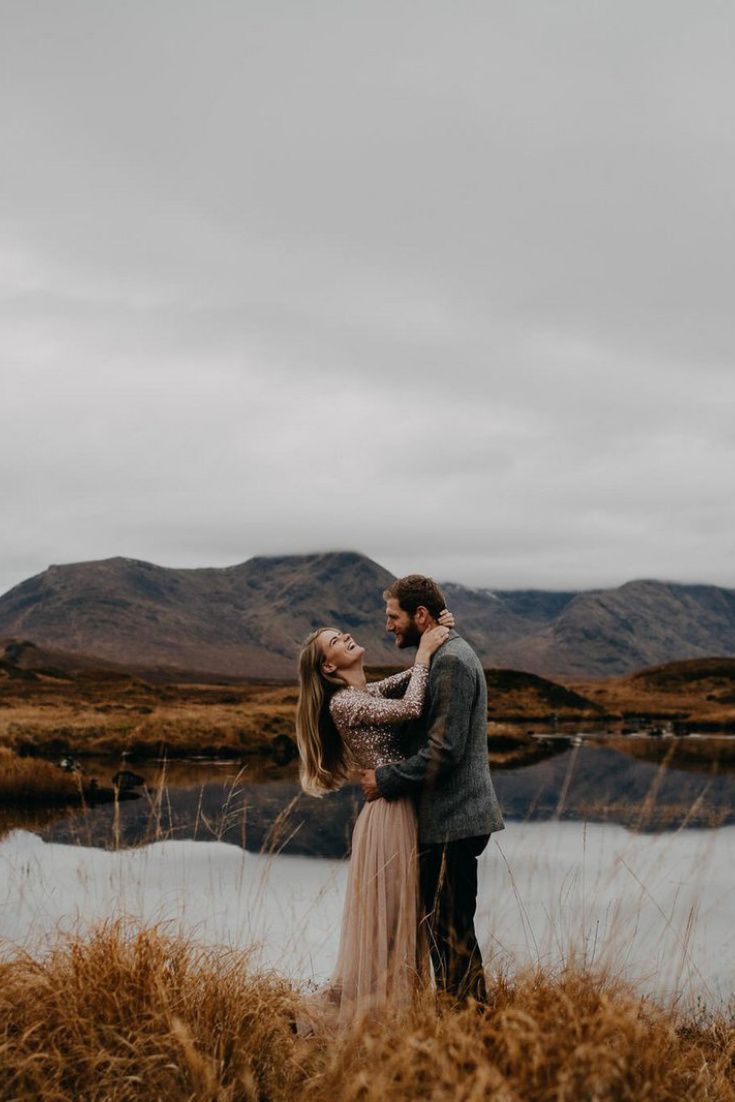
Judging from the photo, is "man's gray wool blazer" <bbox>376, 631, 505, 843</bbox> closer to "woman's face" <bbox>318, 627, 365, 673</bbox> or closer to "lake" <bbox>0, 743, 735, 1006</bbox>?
"lake" <bbox>0, 743, 735, 1006</bbox>

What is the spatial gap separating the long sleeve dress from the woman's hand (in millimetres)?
62

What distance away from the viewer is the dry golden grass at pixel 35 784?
74.3 ft

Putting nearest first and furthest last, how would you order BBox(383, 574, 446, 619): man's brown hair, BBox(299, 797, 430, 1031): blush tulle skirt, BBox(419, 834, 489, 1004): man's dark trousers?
BBox(419, 834, 489, 1004): man's dark trousers
BBox(299, 797, 430, 1031): blush tulle skirt
BBox(383, 574, 446, 619): man's brown hair

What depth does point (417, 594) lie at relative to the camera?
5.84 meters

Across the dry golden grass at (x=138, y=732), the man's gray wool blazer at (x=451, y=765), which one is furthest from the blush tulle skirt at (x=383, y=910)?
the dry golden grass at (x=138, y=732)

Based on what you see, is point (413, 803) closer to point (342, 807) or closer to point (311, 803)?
point (342, 807)

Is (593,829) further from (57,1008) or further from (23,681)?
(23,681)

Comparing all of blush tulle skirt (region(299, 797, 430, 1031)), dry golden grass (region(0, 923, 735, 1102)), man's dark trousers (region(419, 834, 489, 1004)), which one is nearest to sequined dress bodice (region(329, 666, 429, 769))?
blush tulle skirt (region(299, 797, 430, 1031))

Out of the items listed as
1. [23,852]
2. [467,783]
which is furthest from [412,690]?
[23,852]

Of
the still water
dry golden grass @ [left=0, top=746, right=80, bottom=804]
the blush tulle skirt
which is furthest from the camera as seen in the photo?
dry golden grass @ [left=0, top=746, right=80, bottom=804]

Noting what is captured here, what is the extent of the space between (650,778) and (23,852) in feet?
64.4

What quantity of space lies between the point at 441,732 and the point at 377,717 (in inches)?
16.4

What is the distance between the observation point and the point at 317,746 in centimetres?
605

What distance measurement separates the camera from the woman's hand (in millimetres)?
5723
